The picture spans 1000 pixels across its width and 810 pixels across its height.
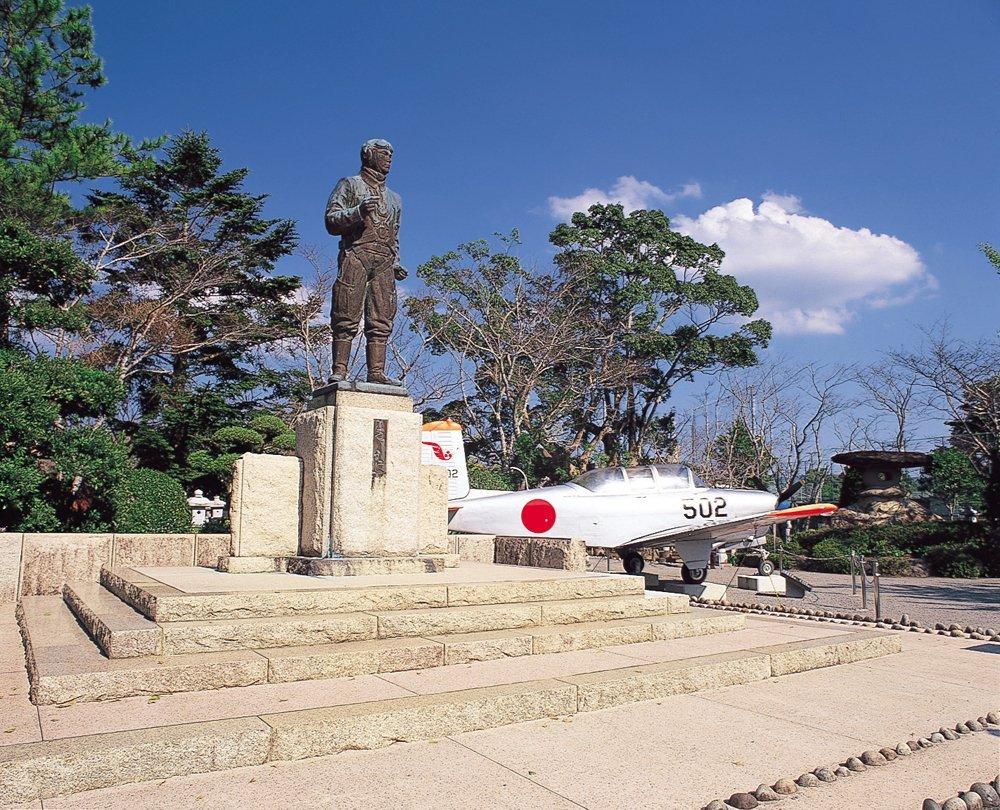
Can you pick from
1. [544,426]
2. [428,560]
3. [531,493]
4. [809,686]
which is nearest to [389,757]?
[809,686]

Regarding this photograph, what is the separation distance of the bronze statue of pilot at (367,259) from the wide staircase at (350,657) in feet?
8.82

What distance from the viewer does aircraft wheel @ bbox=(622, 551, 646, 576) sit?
15.2 metres

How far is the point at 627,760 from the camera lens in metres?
3.71

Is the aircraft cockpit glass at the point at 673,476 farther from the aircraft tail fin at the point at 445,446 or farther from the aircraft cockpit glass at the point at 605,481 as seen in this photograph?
the aircraft tail fin at the point at 445,446

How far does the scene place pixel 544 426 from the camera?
28.3 meters

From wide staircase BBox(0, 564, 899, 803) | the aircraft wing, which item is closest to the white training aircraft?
the aircraft wing

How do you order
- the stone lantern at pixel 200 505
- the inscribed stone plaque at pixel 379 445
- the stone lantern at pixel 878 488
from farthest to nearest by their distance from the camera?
the stone lantern at pixel 200 505 < the stone lantern at pixel 878 488 < the inscribed stone plaque at pixel 379 445

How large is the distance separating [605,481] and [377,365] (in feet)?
22.1

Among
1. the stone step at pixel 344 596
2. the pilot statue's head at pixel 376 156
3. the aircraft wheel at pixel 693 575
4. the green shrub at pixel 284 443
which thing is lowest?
the aircraft wheel at pixel 693 575

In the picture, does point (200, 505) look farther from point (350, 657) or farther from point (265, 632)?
point (350, 657)

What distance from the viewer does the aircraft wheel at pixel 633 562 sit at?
597 inches

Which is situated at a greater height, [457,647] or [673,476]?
[673,476]

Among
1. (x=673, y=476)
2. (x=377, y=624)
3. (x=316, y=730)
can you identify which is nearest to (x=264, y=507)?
(x=377, y=624)

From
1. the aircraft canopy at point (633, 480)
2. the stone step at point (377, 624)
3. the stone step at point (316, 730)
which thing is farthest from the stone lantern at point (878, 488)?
the stone step at point (316, 730)
